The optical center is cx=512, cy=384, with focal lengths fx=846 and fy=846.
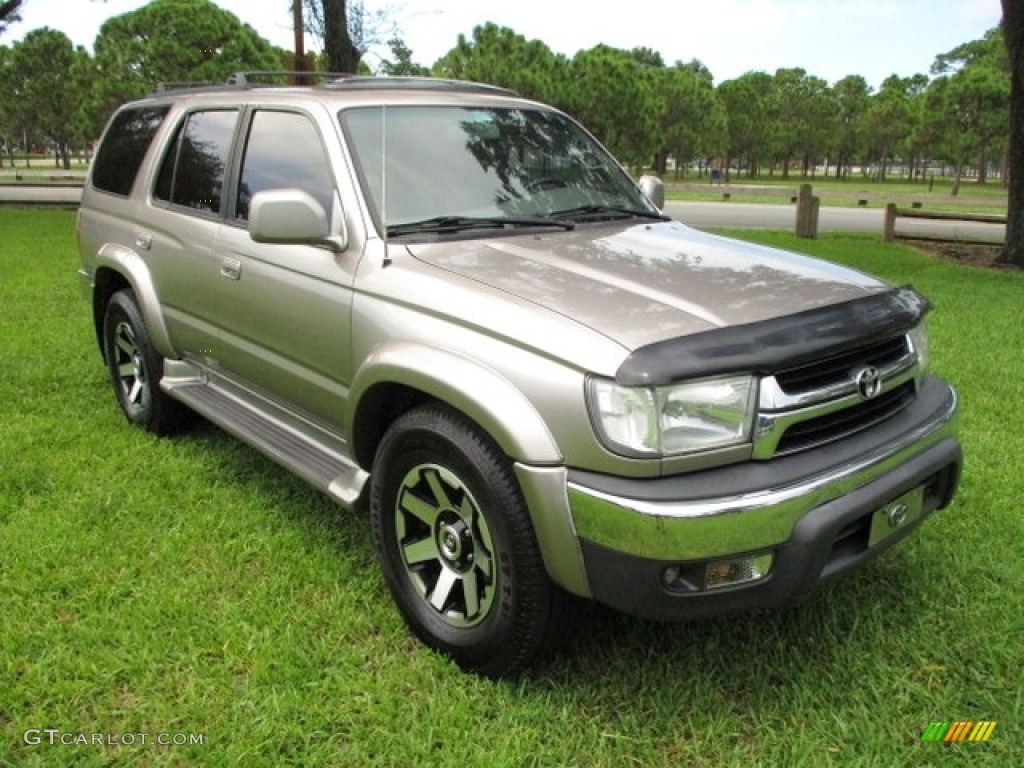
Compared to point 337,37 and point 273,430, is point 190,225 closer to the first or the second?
point 273,430

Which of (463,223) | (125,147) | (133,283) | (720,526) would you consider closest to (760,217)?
(125,147)

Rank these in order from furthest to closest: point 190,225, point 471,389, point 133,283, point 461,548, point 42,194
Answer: point 42,194
point 133,283
point 190,225
point 461,548
point 471,389

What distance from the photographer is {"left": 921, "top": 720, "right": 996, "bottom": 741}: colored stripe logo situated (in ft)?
7.93

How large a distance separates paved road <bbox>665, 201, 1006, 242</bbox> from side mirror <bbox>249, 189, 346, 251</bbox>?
1356cm

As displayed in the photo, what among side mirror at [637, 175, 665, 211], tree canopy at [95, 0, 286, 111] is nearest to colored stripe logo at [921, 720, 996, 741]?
side mirror at [637, 175, 665, 211]

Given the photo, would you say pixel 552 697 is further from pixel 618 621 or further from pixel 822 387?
pixel 822 387

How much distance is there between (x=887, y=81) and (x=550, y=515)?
7656cm

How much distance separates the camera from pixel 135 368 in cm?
479

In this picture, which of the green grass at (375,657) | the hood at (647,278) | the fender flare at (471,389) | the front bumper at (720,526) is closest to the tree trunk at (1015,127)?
the green grass at (375,657)

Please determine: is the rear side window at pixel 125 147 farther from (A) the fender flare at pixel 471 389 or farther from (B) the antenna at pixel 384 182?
(A) the fender flare at pixel 471 389

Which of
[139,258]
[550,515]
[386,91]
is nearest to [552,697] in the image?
[550,515]

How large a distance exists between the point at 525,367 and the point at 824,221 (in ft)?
69.0

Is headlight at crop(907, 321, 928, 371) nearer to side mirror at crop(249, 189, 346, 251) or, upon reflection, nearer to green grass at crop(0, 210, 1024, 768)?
green grass at crop(0, 210, 1024, 768)

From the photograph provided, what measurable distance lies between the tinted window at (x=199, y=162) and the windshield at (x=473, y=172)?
909 mm
